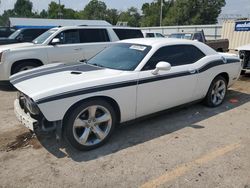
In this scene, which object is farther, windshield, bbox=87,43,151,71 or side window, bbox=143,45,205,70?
side window, bbox=143,45,205,70

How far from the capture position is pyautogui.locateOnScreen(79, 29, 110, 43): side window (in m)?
8.24

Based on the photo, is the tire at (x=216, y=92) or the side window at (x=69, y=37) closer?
the tire at (x=216, y=92)

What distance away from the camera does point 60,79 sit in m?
3.75

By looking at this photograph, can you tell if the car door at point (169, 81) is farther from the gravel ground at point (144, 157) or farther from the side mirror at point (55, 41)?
the side mirror at point (55, 41)

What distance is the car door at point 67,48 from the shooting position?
24.9 feet

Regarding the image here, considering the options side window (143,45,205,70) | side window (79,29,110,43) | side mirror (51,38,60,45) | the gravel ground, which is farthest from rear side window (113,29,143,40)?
the gravel ground

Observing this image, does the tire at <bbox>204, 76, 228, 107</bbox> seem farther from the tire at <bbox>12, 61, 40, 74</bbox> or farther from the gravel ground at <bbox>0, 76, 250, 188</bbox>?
the tire at <bbox>12, 61, 40, 74</bbox>

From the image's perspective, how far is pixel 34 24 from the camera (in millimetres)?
30734

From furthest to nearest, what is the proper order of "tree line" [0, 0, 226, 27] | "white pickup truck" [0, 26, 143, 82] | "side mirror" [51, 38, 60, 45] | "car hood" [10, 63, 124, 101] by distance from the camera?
1. "tree line" [0, 0, 226, 27]
2. "side mirror" [51, 38, 60, 45]
3. "white pickup truck" [0, 26, 143, 82]
4. "car hood" [10, 63, 124, 101]

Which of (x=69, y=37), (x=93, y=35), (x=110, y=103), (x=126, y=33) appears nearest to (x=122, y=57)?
(x=110, y=103)

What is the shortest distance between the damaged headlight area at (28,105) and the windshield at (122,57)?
140 cm

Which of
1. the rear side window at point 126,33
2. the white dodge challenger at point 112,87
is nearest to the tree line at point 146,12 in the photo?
the rear side window at point 126,33

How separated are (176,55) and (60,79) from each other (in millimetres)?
2210

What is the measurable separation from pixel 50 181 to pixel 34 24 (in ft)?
102
